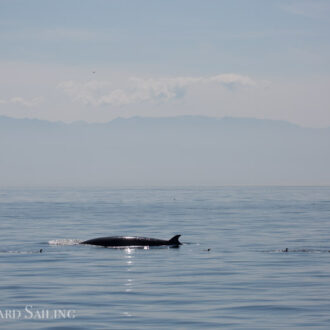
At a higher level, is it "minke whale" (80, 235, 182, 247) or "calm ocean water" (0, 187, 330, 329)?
"minke whale" (80, 235, 182, 247)

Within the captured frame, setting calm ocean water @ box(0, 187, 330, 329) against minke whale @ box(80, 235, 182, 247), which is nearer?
calm ocean water @ box(0, 187, 330, 329)

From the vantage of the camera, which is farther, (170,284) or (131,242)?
(131,242)

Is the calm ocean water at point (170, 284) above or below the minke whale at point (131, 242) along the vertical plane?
below

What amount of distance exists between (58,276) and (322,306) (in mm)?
9249

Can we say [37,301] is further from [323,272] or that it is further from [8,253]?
[8,253]

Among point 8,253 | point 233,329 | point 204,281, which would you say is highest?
point 8,253

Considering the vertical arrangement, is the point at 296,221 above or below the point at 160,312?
above

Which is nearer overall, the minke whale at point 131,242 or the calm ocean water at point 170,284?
the calm ocean water at point 170,284

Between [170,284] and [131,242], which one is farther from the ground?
[131,242]

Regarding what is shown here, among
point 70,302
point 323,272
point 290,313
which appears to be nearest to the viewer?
point 290,313

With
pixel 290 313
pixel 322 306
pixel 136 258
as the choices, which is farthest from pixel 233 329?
pixel 136 258

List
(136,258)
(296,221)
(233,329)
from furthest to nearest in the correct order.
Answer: (296,221) → (136,258) → (233,329)

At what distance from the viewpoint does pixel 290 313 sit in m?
19.3

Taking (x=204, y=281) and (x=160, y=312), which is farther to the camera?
(x=204, y=281)
